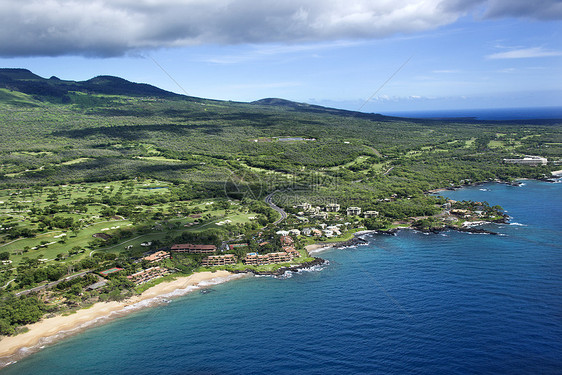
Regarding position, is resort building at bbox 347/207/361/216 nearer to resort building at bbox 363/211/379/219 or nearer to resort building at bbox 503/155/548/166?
resort building at bbox 363/211/379/219

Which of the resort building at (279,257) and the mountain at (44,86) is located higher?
the mountain at (44,86)

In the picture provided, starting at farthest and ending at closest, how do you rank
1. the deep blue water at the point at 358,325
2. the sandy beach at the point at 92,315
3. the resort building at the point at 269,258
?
1. the resort building at the point at 269,258
2. the sandy beach at the point at 92,315
3. the deep blue water at the point at 358,325

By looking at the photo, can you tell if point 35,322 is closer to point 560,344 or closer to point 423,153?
point 560,344

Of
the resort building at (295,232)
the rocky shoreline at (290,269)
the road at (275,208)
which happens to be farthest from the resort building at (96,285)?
the road at (275,208)

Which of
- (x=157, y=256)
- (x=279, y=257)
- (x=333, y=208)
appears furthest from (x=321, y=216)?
(x=157, y=256)

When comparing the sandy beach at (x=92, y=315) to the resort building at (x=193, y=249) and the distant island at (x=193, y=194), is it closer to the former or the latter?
the distant island at (x=193, y=194)

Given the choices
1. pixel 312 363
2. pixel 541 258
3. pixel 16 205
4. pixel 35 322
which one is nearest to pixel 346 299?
pixel 312 363

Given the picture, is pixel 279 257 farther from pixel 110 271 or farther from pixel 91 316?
pixel 91 316
